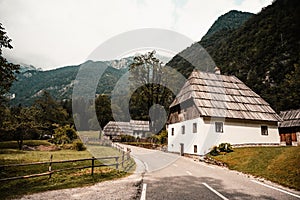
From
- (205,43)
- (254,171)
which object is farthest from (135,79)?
(205,43)

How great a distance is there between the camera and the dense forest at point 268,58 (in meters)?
48.7

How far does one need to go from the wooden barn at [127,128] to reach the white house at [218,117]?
33.7m

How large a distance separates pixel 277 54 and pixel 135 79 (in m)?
40.7

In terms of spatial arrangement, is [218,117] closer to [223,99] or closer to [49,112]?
[223,99]

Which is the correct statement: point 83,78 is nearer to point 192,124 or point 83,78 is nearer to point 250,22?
point 192,124

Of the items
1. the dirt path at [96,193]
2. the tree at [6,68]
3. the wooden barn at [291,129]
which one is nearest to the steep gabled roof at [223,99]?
the wooden barn at [291,129]

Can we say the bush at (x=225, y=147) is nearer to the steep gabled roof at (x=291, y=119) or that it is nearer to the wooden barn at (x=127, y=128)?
the steep gabled roof at (x=291, y=119)

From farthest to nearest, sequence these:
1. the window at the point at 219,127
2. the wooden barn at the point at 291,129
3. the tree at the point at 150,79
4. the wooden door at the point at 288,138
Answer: the tree at the point at 150,79 → the wooden door at the point at 288,138 → the wooden barn at the point at 291,129 → the window at the point at 219,127

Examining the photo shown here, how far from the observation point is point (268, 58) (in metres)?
66.2

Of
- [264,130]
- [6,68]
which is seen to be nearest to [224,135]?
[264,130]

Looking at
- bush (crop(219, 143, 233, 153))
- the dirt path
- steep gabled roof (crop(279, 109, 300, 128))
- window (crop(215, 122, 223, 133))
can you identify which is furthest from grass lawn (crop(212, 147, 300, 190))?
steep gabled roof (crop(279, 109, 300, 128))

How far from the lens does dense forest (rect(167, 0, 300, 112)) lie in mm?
48694

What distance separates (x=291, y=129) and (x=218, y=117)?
12.3 metres

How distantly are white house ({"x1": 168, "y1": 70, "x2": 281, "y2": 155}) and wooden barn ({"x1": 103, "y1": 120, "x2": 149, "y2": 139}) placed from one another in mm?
33736
